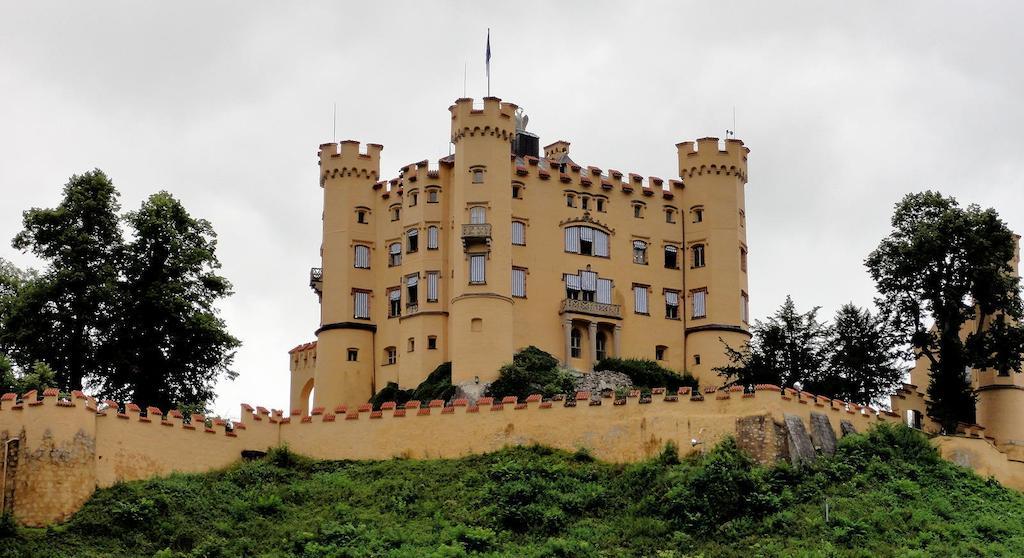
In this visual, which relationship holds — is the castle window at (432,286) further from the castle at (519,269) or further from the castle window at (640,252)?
the castle window at (640,252)

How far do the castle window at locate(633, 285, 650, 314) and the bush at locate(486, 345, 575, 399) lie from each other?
5.75 meters

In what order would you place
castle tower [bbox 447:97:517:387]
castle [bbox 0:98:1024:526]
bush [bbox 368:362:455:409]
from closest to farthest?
bush [bbox 368:362:455:409]
castle tower [bbox 447:97:517:387]
castle [bbox 0:98:1024:526]

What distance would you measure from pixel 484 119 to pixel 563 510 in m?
25.3

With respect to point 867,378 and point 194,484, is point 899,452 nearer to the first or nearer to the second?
point 867,378

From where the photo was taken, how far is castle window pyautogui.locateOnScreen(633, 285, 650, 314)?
260ft

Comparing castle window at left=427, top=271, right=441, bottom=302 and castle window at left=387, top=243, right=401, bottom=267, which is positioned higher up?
castle window at left=387, top=243, right=401, bottom=267

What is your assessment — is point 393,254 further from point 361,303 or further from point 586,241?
point 586,241

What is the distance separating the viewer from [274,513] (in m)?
55.6

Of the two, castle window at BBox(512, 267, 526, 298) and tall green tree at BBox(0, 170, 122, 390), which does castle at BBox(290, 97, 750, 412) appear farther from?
tall green tree at BBox(0, 170, 122, 390)

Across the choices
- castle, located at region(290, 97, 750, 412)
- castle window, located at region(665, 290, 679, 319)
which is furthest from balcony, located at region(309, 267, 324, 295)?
castle window, located at region(665, 290, 679, 319)

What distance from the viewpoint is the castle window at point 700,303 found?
260 feet

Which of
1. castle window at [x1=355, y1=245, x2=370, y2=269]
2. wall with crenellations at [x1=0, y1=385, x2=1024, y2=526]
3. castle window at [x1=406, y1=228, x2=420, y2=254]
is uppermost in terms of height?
castle window at [x1=406, y1=228, x2=420, y2=254]

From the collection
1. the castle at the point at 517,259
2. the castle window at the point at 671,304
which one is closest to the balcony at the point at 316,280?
the castle at the point at 517,259

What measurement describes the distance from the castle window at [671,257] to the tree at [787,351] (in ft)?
40.7
